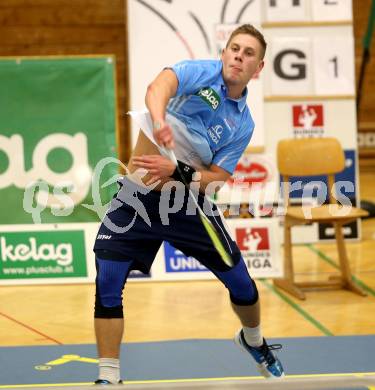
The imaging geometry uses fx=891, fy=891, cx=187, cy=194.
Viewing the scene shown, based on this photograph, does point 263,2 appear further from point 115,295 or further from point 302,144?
point 115,295

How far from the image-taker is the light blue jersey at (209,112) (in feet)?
13.7

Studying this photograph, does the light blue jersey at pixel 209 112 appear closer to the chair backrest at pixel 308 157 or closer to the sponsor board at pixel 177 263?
the chair backrest at pixel 308 157

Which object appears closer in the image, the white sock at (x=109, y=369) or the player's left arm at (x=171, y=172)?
the player's left arm at (x=171, y=172)

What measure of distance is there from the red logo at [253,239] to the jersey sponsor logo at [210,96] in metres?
3.30

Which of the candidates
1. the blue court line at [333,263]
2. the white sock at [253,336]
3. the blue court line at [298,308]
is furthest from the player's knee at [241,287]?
the blue court line at [333,263]

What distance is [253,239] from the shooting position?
7.41 meters

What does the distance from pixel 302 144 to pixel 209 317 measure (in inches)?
70.0

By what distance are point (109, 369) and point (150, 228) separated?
0.69m

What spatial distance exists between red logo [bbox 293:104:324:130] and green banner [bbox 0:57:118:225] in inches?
76.8

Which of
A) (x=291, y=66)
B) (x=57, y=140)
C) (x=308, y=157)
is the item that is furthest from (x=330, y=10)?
(x=57, y=140)

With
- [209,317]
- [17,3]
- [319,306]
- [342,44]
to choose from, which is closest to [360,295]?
[319,306]

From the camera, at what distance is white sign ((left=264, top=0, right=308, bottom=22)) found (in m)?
8.58

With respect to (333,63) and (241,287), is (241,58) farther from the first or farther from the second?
(333,63)

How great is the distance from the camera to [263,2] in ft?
28.2
